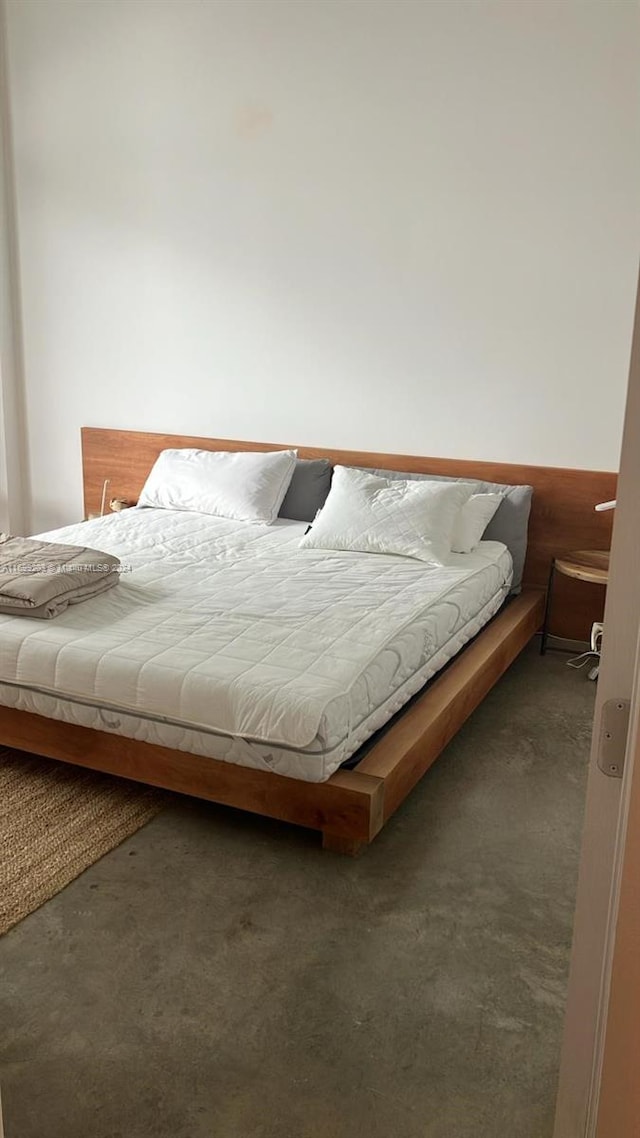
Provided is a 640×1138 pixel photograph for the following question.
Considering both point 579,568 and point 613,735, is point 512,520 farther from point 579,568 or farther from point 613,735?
point 613,735

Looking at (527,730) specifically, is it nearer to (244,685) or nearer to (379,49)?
(244,685)

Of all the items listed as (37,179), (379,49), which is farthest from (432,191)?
(37,179)

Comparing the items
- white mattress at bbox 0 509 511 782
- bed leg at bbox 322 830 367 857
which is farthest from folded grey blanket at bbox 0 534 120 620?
bed leg at bbox 322 830 367 857

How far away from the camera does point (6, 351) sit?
536cm

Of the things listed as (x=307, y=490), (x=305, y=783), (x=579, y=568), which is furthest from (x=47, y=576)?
(x=579, y=568)

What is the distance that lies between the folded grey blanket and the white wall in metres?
1.69

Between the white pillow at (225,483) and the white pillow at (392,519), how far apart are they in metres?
0.41

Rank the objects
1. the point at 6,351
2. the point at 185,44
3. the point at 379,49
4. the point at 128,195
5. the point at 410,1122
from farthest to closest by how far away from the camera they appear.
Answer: the point at 6,351, the point at 128,195, the point at 185,44, the point at 379,49, the point at 410,1122

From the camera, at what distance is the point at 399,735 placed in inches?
108

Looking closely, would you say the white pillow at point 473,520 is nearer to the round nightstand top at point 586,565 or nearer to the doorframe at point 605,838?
the round nightstand top at point 586,565

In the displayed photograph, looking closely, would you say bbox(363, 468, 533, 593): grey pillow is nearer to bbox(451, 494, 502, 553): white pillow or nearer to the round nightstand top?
bbox(451, 494, 502, 553): white pillow

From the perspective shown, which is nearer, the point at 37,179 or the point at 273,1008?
the point at 273,1008

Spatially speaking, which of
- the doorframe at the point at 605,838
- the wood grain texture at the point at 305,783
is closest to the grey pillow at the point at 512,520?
the wood grain texture at the point at 305,783

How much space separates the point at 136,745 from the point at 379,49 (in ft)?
10.6
